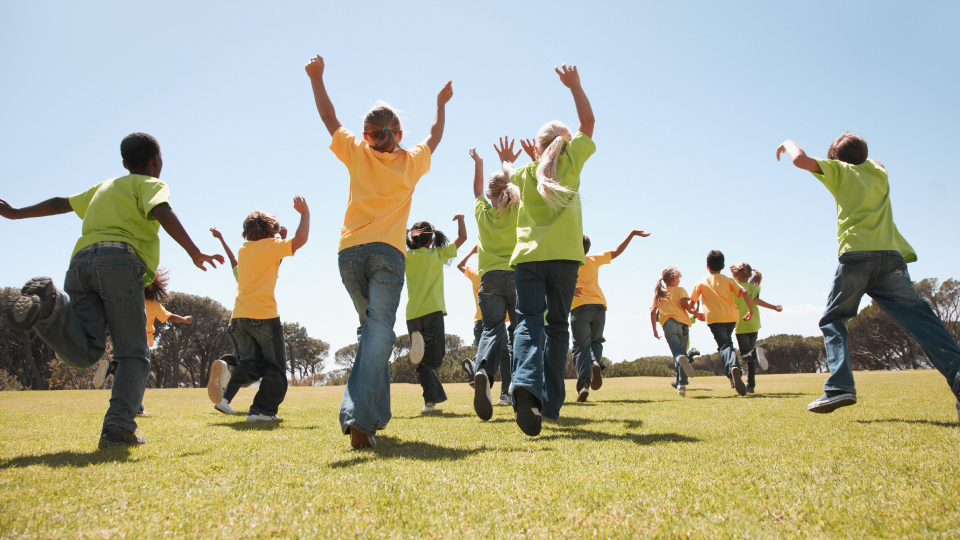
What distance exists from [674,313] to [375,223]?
7552mm

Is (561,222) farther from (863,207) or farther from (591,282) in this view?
(591,282)

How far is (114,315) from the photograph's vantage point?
3.54 m

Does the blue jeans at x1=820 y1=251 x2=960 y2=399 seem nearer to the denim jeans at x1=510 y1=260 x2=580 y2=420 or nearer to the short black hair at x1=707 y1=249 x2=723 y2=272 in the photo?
the denim jeans at x1=510 y1=260 x2=580 y2=420

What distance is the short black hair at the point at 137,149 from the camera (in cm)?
394

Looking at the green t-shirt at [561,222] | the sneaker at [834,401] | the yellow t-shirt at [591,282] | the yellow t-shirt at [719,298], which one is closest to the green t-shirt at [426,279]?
the yellow t-shirt at [591,282]

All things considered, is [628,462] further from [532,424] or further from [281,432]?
[281,432]

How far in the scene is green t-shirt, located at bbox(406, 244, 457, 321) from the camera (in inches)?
266

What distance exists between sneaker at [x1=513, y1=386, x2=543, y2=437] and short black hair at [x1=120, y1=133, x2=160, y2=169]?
10.7ft

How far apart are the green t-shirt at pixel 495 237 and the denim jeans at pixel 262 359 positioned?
241cm

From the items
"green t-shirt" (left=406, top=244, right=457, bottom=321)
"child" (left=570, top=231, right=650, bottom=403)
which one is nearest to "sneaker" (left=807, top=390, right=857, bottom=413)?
"child" (left=570, top=231, right=650, bottom=403)

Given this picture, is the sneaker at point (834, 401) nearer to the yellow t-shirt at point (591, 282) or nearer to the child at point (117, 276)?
the yellow t-shirt at point (591, 282)

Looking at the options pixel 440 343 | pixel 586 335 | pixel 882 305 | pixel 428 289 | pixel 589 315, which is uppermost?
pixel 428 289

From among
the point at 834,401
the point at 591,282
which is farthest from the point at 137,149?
the point at 591,282

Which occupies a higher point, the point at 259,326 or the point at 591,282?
the point at 591,282
